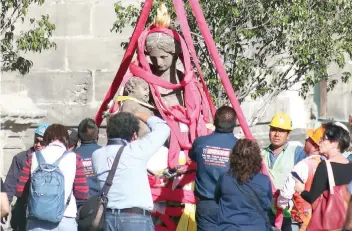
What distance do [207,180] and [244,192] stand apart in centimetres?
88

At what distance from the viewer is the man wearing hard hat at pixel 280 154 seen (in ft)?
38.9

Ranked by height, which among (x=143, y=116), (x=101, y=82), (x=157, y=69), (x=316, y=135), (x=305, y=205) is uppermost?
(x=157, y=69)

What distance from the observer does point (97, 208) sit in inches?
376

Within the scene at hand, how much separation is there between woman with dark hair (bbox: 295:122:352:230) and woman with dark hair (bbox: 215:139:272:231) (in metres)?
0.36

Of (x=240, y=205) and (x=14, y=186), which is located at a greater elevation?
(x=240, y=205)

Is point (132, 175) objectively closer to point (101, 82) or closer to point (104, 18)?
point (101, 82)

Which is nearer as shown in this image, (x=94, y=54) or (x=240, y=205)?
(x=240, y=205)

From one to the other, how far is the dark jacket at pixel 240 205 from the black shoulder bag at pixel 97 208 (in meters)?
0.88

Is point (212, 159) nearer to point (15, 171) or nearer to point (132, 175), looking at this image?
point (132, 175)

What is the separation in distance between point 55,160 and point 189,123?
60.2 inches

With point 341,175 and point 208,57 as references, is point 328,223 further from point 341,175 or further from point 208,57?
point 208,57

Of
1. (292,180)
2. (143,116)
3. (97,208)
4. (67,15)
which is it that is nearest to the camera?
(97,208)

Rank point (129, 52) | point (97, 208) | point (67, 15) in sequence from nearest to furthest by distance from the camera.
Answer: point (97, 208) → point (129, 52) → point (67, 15)

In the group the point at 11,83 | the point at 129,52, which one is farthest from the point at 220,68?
the point at 11,83
